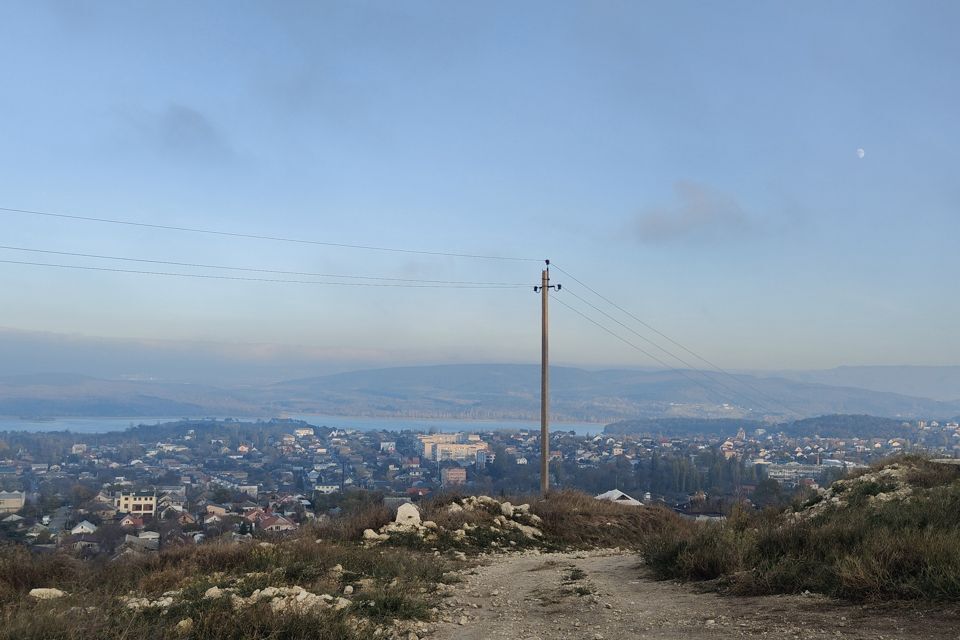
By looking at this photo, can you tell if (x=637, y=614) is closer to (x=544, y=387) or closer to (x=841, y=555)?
(x=841, y=555)

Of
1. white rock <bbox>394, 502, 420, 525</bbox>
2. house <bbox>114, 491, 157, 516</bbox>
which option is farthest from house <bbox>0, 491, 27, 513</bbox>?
white rock <bbox>394, 502, 420, 525</bbox>

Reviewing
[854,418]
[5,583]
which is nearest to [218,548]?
[5,583]

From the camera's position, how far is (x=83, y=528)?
1714 centimetres

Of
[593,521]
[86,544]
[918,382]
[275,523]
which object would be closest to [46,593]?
[86,544]

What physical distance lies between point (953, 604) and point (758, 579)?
2308mm

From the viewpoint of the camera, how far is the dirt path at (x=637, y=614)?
20.9 ft

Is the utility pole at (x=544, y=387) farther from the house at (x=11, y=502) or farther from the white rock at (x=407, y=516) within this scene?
the house at (x=11, y=502)

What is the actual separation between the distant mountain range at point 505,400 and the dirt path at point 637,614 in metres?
118

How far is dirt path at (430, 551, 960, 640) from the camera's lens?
638 cm

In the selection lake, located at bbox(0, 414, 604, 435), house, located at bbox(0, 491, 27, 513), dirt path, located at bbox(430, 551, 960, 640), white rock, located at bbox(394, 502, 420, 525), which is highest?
dirt path, located at bbox(430, 551, 960, 640)

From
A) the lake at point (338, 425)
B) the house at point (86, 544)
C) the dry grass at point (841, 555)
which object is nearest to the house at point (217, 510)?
the house at point (86, 544)

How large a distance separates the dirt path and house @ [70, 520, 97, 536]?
10857mm

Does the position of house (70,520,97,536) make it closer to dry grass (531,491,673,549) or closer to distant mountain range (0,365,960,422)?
dry grass (531,491,673,549)

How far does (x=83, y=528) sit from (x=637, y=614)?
49.1 ft
